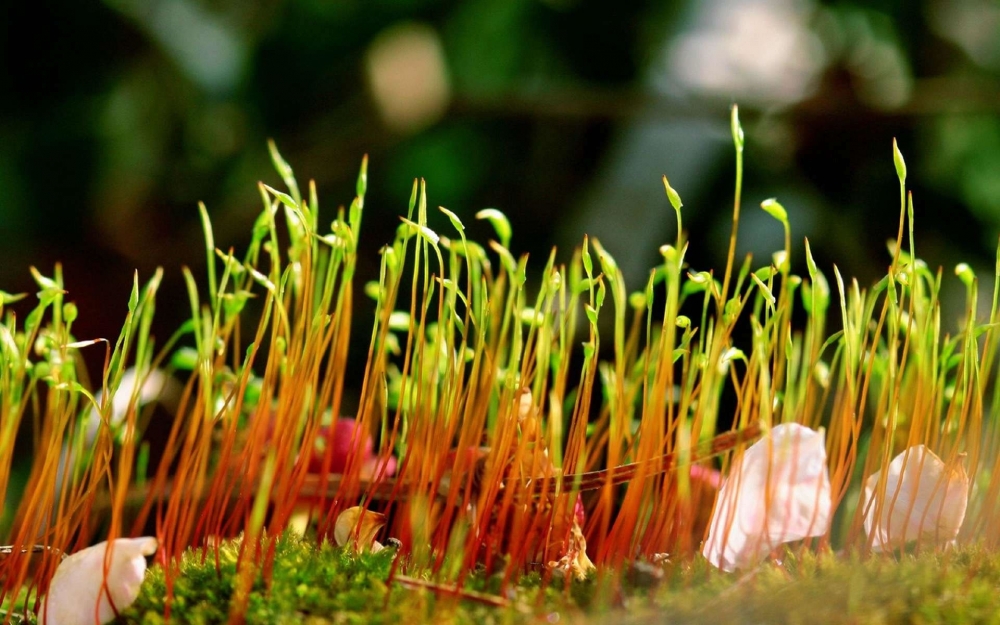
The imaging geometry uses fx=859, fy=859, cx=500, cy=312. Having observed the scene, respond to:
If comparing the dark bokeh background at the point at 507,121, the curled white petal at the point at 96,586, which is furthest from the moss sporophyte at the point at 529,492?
the dark bokeh background at the point at 507,121

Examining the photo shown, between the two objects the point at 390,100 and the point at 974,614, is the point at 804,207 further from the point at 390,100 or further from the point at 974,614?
the point at 974,614

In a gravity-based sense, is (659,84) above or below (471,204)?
above

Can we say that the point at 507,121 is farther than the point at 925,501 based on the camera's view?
Yes

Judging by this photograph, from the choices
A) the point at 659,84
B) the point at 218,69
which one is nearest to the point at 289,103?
the point at 218,69

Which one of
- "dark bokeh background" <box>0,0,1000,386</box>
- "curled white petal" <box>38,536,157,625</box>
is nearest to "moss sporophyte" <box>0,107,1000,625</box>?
"curled white petal" <box>38,536,157,625</box>

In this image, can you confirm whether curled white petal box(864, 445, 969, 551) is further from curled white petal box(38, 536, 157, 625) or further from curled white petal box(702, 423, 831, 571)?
curled white petal box(38, 536, 157, 625)

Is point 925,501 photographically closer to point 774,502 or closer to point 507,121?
point 774,502

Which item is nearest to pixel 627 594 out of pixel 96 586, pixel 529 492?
pixel 529 492
